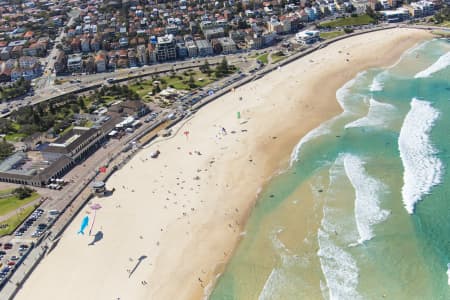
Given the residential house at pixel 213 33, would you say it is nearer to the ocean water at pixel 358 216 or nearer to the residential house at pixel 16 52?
the residential house at pixel 16 52

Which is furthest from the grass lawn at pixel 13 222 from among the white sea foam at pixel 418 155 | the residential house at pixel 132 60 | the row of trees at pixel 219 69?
the residential house at pixel 132 60

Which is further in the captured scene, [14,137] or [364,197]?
[14,137]

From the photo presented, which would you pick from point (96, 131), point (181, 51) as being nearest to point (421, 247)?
point (96, 131)

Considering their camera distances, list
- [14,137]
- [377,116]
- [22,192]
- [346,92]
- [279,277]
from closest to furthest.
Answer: [279,277]
[22,192]
[377,116]
[14,137]
[346,92]

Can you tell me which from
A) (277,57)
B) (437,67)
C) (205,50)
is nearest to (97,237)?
(277,57)

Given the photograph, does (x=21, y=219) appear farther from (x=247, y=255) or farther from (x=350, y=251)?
(x=350, y=251)

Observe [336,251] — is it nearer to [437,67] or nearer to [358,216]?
[358,216]

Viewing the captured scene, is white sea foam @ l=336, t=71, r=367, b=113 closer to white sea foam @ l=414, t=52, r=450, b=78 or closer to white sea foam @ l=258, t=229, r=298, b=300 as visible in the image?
white sea foam @ l=414, t=52, r=450, b=78
